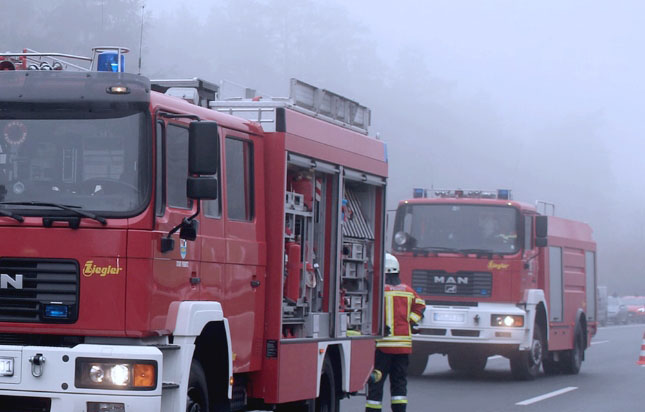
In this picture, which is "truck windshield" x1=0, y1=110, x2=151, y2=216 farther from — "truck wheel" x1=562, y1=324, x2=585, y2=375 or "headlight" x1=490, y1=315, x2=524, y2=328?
"truck wheel" x1=562, y1=324, x2=585, y2=375

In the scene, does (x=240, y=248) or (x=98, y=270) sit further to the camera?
(x=240, y=248)

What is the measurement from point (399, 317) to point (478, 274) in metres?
7.40

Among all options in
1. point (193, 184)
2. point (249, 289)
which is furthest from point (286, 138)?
point (193, 184)

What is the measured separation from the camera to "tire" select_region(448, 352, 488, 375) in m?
21.3

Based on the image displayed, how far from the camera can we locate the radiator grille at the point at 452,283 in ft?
63.2

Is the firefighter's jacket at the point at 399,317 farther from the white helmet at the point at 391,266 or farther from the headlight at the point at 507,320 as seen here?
the headlight at the point at 507,320

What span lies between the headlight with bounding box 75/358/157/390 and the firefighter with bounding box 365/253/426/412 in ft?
16.1

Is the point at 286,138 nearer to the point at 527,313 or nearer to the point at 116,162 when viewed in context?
the point at 116,162

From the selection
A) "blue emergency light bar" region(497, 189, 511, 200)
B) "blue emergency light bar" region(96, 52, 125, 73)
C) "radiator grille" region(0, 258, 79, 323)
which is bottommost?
"radiator grille" region(0, 258, 79, 323)

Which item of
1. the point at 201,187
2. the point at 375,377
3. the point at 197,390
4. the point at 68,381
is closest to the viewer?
the point at 68,381

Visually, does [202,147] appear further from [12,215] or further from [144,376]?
[144,376]

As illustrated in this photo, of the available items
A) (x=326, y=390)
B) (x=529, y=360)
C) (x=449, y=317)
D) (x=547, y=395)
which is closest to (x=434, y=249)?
(x=449, y=317)

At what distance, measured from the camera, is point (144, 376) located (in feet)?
23.7

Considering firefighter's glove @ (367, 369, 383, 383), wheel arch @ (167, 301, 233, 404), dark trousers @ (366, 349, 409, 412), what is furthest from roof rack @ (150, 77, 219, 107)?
dark trousers @ (366, 349, 409, 412)
